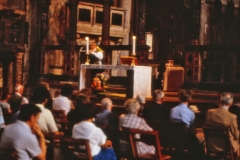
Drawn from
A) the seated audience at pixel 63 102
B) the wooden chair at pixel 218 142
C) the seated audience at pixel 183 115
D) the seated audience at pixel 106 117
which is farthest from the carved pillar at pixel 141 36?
the wooden chair at pixel 218 142

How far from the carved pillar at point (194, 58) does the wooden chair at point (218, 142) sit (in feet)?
Answer: 21.9

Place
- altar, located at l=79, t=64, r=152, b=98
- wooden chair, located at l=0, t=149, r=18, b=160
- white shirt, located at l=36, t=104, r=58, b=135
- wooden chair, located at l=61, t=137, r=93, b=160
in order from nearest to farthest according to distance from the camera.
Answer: wooden chair, located at l=0, t=149, r=18, b=160 < wooden chair, located at l=61, t=137, r=93, b=160 < white shirt, located at l=36, t=104, r=58, b=135 < altar, located at l=79, t=64, r=152, b=98

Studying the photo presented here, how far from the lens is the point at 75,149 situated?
20.1 ft

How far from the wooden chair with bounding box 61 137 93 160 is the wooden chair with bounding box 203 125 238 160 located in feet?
5.86

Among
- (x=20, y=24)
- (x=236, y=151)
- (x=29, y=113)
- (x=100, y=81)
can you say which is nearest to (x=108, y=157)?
(x=29, y=113)

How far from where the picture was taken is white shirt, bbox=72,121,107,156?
639 centimetres

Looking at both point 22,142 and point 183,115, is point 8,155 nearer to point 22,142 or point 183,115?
point 22,142

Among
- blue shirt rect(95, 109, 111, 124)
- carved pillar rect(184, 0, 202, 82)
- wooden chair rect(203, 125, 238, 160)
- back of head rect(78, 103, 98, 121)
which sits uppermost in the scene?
carved pillar rect(184, 0, 202, 82)

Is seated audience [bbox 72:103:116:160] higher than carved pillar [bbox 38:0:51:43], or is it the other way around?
carved pillar [bbox 38:0:51:43]

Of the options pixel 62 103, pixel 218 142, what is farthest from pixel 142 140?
pixel 62 103

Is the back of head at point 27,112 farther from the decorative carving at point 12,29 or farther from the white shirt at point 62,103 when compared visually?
the decorative carving at point 12,29

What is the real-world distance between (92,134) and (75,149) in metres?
0.34

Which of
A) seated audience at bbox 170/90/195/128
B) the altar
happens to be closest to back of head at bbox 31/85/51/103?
seated audience at bbox 170/90/195/128

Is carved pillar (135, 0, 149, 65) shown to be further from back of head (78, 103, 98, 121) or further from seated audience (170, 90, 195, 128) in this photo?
back of head (78, 103, 98, 121)
